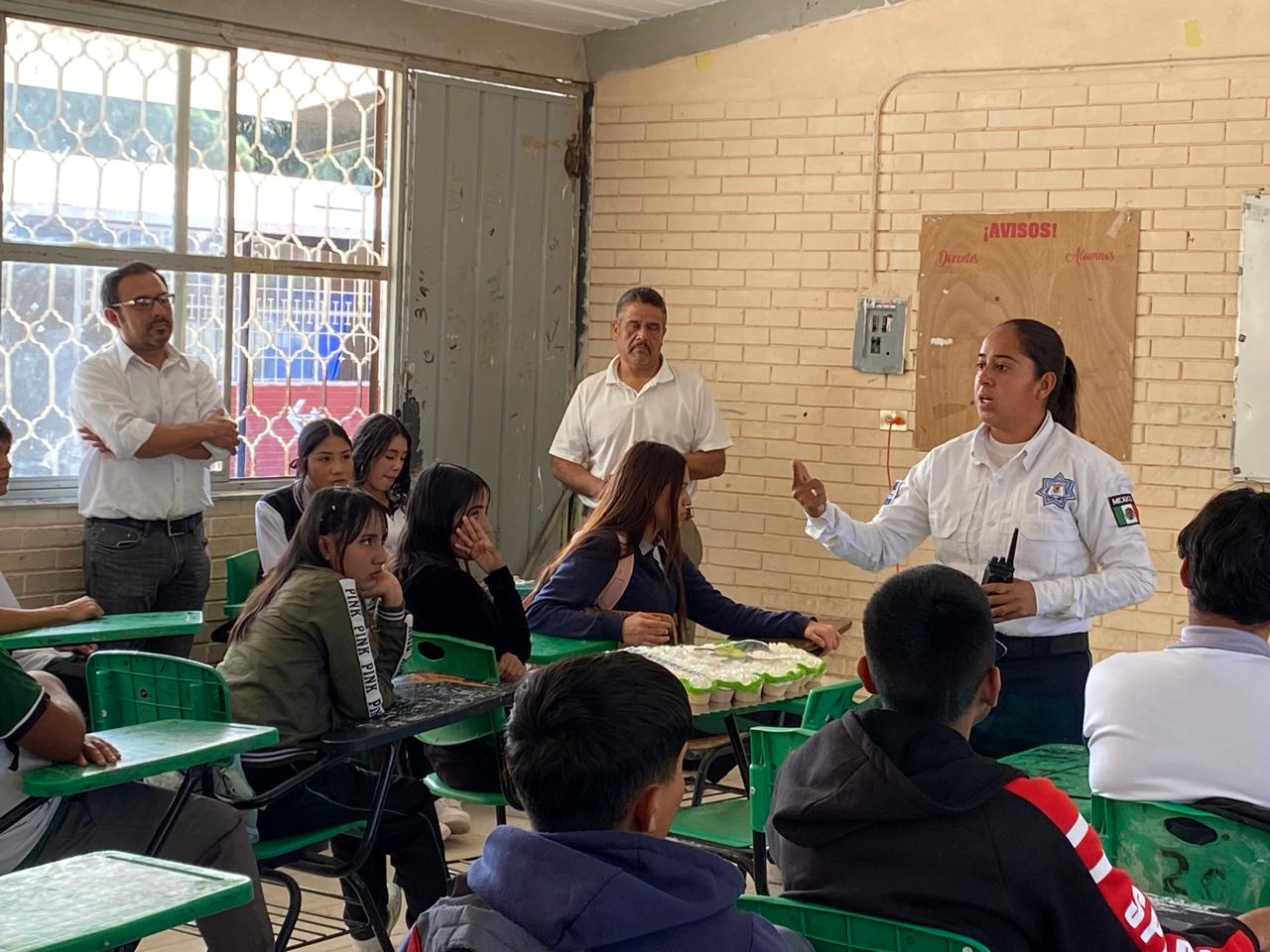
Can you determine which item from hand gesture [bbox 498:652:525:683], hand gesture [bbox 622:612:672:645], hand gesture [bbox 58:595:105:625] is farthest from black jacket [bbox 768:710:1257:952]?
hand gesture [bbox 58:595:105:625]

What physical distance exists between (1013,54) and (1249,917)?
5012 millimetres

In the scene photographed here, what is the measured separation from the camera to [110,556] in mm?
5746

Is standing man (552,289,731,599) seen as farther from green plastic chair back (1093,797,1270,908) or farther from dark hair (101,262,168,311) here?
green plastic chair back (1093,797,1270,908)

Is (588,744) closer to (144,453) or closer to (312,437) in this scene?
(312,437)

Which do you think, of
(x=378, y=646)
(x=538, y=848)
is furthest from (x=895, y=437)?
(x=538, y=848)

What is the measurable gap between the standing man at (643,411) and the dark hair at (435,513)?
2.08 meters

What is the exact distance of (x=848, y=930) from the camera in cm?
202

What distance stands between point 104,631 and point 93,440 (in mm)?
1680

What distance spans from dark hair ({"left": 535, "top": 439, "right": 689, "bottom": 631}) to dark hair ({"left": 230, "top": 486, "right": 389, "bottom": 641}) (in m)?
1.16

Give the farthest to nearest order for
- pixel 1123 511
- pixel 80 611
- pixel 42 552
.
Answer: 1. pixel 42 552
2. pixel 80 611
3. pixel 1123 511

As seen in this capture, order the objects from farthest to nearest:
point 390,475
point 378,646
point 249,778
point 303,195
→ point 303,195 → point 390,475 → point 378,646 → point 249,778

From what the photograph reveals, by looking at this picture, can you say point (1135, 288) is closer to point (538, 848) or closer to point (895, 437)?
point (895, 437)

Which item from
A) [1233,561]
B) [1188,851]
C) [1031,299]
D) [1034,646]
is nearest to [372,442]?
[1034,646]

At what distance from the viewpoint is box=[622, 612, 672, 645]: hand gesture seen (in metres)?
4.56
